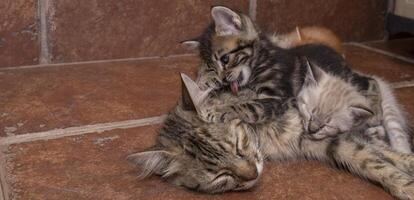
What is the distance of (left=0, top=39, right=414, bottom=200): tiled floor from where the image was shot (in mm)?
1099

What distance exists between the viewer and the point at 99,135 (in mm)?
1364

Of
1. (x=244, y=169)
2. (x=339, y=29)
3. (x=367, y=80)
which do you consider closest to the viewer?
(x=244, y=169)

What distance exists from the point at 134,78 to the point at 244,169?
91cm

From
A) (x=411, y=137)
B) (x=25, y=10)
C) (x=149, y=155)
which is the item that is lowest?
(x=411, y=137)

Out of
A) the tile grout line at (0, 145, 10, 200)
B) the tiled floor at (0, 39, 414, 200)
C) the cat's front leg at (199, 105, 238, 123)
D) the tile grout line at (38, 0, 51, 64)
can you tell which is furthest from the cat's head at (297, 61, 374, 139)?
the tile grout line at (38, 0, 51, 64)

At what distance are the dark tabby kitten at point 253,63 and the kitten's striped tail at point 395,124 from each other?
142 mm

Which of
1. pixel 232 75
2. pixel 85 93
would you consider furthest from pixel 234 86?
pixel 85 93

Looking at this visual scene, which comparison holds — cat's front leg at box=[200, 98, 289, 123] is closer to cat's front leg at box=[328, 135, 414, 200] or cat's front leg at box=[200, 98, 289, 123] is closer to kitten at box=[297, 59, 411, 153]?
kitten at box=[297, 59, 411, 153]

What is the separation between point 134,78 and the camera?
186 centimetres

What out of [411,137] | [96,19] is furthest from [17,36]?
[411,137]

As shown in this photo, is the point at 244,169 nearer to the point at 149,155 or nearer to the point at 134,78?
the point at 149,155

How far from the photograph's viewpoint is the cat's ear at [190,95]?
1.09 m

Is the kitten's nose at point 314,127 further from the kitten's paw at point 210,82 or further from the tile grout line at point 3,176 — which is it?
the tile grout line at point 3,176

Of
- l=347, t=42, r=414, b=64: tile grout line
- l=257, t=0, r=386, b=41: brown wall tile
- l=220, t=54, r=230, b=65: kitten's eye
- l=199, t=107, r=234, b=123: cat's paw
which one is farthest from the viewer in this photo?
l=257, t=0, r=386, b=41: brown wall tile
